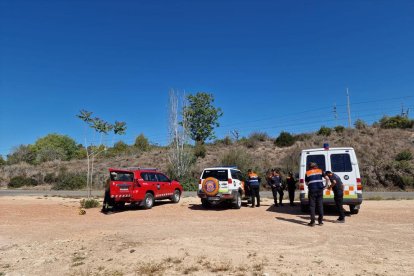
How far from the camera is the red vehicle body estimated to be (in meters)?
13.5

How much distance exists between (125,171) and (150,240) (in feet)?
20.8

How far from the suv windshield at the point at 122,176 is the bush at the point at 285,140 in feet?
97.3

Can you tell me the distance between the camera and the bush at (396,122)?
39.5 metres

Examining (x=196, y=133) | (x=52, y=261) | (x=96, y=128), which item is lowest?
(x=52, y=261)

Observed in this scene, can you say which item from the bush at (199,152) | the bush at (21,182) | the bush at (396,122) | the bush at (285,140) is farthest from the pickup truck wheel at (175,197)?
the bush at (396,122)

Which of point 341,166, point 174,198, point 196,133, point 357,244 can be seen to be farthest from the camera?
point 196,133

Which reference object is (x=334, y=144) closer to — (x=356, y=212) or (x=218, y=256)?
(x=356, y=212)

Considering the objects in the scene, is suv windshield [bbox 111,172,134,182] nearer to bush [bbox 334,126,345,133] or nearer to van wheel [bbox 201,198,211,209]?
van wheel [bbox 201,198,211,209]

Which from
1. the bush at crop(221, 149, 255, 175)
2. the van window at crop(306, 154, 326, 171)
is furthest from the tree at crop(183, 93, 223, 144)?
the van window at crop(306, 154, 326, 171)

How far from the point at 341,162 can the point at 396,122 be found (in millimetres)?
34638

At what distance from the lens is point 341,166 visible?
37.7 ft

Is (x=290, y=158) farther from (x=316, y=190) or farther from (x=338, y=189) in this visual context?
(x=316, y=190)

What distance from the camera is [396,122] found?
4069cm

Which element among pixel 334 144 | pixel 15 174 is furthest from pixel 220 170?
pixel 15 174
